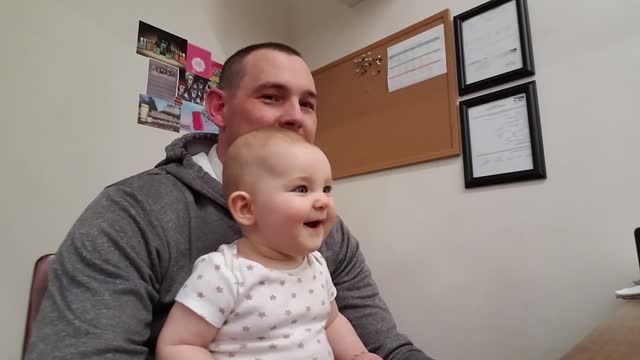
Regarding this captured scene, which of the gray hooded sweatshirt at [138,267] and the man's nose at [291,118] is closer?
the gray hooded sweatshirt at [138,267]

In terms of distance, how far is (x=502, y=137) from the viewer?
55.4 inches

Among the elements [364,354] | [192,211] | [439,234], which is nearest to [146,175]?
[192,211]

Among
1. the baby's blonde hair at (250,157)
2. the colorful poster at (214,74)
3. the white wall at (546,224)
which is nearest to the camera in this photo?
the baby's blonde hair at (250,157)

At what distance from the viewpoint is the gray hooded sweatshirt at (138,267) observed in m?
0.59

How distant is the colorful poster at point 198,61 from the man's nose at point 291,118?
1.00 metres

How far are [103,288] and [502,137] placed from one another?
133cm

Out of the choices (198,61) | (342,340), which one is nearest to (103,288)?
(342,340)

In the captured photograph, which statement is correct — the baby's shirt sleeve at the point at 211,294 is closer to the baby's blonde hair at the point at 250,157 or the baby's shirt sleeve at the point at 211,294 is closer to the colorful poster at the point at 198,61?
the baby's blonde hair at the point at 250,157

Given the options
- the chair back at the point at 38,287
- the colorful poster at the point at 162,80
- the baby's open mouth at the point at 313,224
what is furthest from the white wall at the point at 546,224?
the chair back at the point at 38,287

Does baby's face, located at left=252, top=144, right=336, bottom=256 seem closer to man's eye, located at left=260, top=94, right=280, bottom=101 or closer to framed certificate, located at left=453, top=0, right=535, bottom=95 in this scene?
man's eye, located at left=260, top=94, right=280, bottom=101

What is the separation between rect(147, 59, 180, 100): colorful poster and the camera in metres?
1.59

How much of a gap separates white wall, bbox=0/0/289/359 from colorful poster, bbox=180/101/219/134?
0.11m

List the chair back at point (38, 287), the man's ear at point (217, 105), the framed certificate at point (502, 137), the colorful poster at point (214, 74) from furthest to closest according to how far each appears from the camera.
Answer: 1. the colorful poster at point (214, 74)
2. the framed certificate at point (502, 137)
3. the man's ear at point (217, 105)
4. the chair back at point (38, 287)

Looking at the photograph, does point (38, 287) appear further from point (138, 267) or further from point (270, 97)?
point (270, 97)
